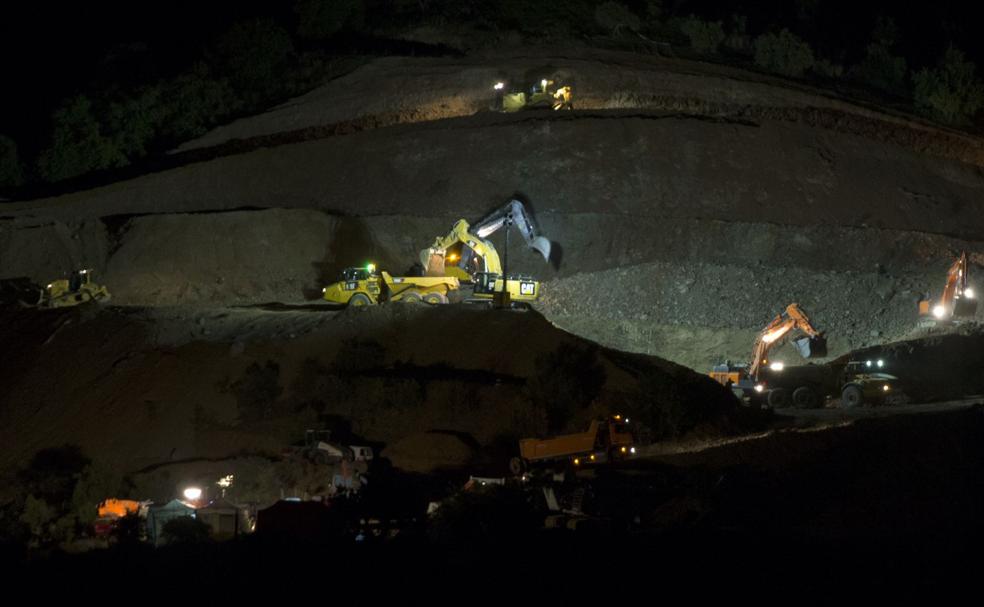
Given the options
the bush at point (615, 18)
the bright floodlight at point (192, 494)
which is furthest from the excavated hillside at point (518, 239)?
the bush at point (615, 18)

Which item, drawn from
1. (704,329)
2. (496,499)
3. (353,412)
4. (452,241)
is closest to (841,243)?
(704,329)

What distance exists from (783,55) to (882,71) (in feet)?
23.0

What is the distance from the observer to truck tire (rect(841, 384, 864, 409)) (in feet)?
90.0

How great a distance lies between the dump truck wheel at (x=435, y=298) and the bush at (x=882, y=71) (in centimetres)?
3285

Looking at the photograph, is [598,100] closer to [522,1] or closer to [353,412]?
[522,1]

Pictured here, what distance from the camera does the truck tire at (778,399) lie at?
2838cm

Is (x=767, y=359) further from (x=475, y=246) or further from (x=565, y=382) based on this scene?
(x=475, y=246)

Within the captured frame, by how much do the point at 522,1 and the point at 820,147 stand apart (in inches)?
→ 926

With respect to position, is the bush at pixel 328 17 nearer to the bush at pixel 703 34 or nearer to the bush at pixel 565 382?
the bush at pixel 703 34

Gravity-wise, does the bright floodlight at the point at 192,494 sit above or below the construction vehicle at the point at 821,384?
below

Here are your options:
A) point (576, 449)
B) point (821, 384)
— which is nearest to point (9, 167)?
point (821, 384)

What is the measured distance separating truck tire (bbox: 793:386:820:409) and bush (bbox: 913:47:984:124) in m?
26.5

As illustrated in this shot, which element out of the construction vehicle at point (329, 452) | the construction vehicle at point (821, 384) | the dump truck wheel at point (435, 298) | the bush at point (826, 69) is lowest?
the construction vehicle at point (329, 452)

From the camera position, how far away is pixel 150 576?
14.7 m
